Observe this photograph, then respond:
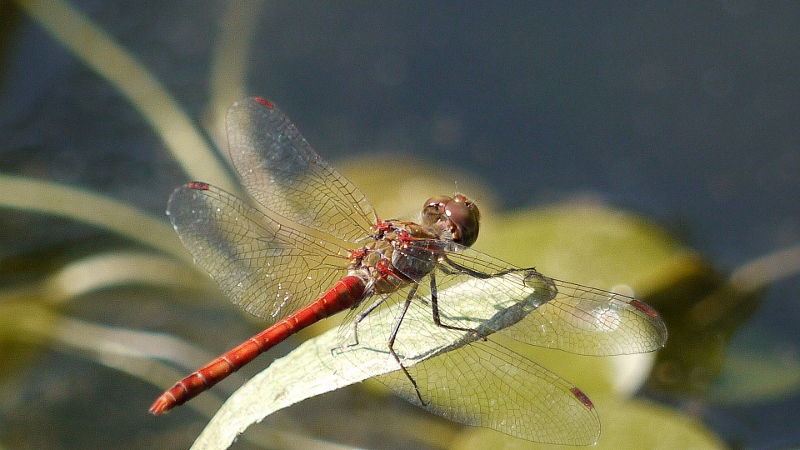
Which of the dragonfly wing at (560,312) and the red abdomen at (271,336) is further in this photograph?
the red abdomen at (271,336)

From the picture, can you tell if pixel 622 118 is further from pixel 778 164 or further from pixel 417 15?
pixel 417 15

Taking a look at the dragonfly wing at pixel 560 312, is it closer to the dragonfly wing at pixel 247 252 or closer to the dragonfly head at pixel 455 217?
the dragonfly head at pixel 455 217

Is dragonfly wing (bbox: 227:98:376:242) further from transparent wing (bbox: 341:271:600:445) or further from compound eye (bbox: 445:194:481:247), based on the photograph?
transparent wing (bbox: 341:271:600:445)

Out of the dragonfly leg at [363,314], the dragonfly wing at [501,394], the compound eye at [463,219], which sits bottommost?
the dragonfly wing at [501,394]

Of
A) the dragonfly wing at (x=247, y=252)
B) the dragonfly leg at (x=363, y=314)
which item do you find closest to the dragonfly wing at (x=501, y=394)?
the dragonfly leg at (x=363, y=314)

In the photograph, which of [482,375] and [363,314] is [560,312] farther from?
[363,314]

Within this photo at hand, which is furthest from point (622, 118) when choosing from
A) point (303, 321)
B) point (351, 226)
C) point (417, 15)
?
point (303, 321)

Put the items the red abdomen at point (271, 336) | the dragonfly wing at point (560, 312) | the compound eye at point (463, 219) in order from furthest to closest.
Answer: the compound eye at point (463, 219) → the red abdomen at point (271, 336) → the dragonfly wing at point (560, 312)
